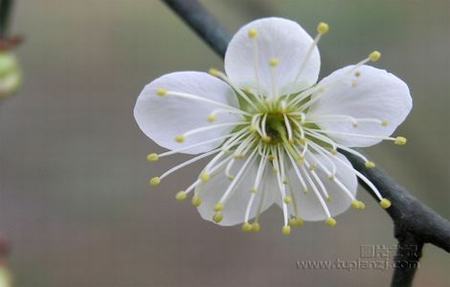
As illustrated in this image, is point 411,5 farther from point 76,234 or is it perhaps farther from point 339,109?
point 339,109

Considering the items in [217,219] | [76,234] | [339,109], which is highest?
[339,109]

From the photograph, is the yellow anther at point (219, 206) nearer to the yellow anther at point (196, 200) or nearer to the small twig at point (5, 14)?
the yellow anther at point (196, 200)

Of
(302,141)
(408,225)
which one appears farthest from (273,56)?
(408,225)

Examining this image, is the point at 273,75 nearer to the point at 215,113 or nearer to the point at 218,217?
the point at 215,113

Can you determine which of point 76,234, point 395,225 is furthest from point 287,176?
point 76,234

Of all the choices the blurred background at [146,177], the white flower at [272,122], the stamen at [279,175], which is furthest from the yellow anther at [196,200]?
the blurred background at [146,177]

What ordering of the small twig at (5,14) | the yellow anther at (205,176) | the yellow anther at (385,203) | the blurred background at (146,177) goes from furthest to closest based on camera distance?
the blurred background at (146,177), the small twig at (5,14), the yellow anther at (205,176), the yellow anther at (385,203)

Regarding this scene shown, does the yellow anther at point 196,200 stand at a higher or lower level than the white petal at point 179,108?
lower
